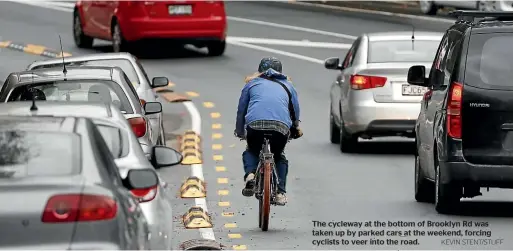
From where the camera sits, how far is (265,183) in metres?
14.2

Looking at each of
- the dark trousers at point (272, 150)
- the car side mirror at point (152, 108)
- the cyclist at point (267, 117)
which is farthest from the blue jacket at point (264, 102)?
the car side mirror at point (152, 108)

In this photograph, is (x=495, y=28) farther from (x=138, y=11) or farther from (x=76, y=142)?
(x=138, y=11)

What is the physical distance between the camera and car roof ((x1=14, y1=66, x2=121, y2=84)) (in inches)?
621

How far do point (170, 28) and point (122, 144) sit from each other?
22.5m

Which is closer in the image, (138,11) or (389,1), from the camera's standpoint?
(138,11)

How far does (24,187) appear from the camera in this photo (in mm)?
8102

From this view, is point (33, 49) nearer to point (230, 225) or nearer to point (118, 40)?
point (118, 40)

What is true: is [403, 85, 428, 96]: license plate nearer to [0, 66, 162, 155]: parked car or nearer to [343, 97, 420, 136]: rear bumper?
[343, 97, 420, 136]: rear bumper

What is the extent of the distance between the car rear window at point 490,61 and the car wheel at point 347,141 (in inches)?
256

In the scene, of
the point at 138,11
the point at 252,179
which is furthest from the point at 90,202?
the point at 138,11

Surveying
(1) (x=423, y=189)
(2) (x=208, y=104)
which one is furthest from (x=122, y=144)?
(2) (x=208, y=104)

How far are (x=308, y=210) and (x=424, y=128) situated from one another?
1501 millimetres

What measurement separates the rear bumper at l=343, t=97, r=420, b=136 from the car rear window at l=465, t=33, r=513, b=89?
6.12 metres

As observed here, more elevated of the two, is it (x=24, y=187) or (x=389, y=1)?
(x=24, y=187)
